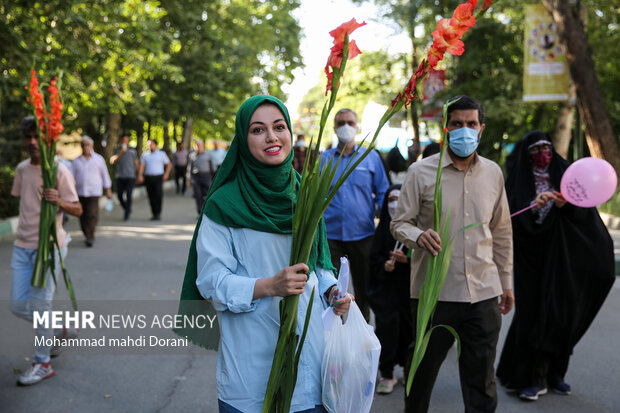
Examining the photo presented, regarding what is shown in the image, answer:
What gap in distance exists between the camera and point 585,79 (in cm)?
1441

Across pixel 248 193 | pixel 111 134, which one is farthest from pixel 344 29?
pixel 111 134

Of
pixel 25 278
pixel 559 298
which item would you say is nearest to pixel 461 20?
pixel 559 298

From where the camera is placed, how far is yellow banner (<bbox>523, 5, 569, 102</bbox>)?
1512 cm

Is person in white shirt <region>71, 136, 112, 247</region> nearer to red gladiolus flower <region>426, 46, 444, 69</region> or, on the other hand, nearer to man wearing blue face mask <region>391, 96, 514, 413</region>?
man wearing blue face mask <region>391, 96, 514, 413</region>

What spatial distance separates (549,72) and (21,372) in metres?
12.7

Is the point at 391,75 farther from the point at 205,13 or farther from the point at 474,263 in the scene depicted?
the point at 474,263

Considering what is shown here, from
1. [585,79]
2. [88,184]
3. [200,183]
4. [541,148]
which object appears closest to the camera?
[541,148]

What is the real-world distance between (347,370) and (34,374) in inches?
137

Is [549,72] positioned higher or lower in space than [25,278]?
higher

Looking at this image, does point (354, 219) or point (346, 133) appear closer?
point (346, 133)

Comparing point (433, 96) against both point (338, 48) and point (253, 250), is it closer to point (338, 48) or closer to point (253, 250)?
point (253, 250)

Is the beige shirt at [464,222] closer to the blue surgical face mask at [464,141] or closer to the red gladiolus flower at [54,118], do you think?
the blue surgical face mask at [464,141]

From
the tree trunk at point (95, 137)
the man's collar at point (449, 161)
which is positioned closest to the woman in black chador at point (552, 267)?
the man's collar at point (449, 161)

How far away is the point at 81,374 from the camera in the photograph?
555cm
